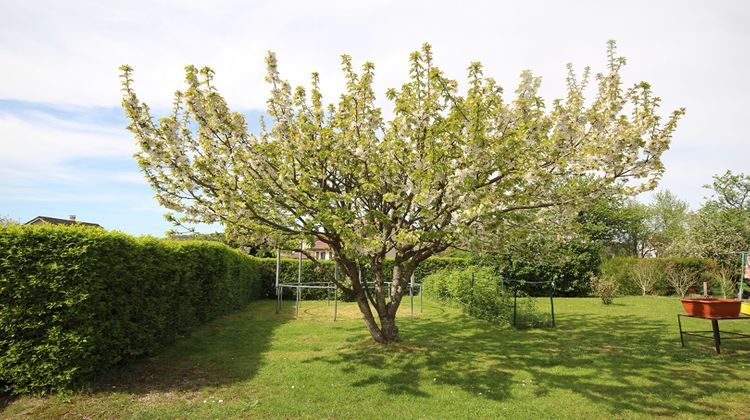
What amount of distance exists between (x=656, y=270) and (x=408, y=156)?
71.8ft

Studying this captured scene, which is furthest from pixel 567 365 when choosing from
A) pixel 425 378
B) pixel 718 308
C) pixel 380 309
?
pixel 380 309

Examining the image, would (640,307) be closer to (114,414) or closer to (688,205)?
(114,414)

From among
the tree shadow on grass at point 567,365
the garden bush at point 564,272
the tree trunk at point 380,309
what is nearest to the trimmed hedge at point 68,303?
the tree shadow on grass at point 567,365

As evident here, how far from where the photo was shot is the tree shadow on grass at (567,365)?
5.95m

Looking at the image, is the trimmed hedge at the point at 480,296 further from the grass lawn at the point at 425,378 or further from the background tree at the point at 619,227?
the background tree at the point at 619,227

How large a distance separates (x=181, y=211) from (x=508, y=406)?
6040 millimetres

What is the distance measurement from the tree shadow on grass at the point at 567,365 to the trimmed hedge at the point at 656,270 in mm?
13059

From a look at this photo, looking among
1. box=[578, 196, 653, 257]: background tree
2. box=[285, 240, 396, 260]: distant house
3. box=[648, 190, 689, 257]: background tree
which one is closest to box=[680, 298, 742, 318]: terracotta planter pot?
box=[285, 240, 396, 260]: distant house

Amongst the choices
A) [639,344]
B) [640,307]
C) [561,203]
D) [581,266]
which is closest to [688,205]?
[581,266]

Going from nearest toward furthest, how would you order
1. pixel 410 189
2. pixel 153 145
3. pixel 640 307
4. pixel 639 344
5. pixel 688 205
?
pixel 153 145 → pixel 410 189 → pixel 639 344 → pixel 640 307 → pixel 688 205

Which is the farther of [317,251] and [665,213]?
[665,213]

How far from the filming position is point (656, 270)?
72.8 ft

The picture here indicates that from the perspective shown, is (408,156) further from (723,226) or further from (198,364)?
(723,226)

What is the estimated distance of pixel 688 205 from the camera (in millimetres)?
47469
